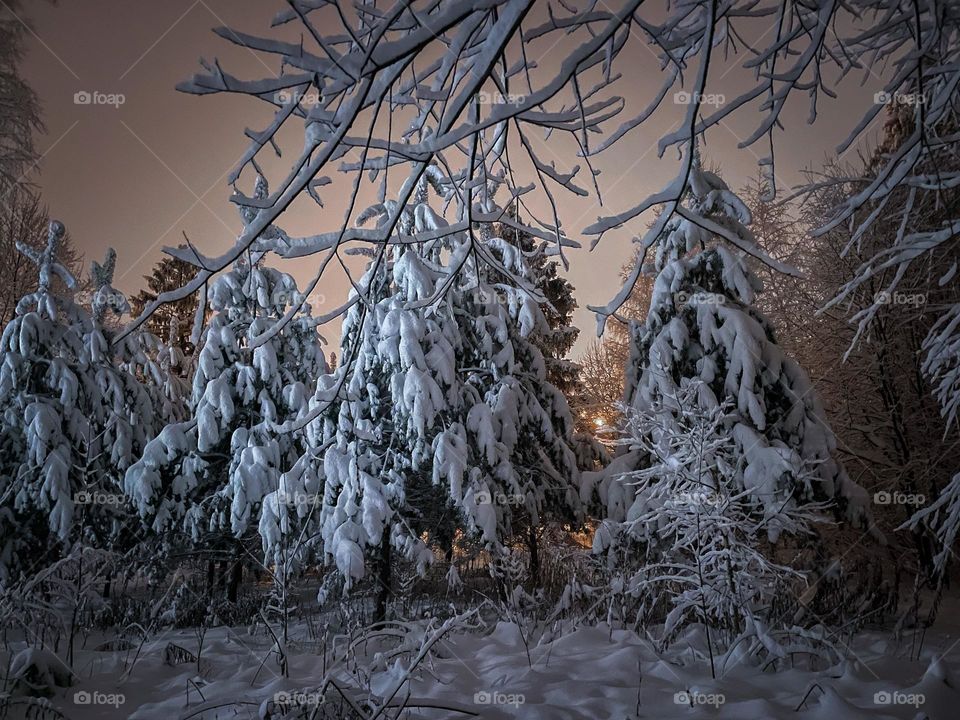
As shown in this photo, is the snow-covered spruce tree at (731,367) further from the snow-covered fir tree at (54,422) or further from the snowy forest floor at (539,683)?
the snow-covered fir tree at (54,422)

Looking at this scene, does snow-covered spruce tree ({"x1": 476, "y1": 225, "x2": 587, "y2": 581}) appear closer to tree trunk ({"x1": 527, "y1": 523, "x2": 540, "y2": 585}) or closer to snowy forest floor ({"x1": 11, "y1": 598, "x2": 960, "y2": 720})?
tree trunk ({"x1": 527, "y1": 523, "x2": 540, "y2": 585})

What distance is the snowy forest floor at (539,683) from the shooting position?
10.5ft

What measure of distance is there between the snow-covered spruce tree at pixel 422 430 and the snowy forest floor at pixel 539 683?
259cm

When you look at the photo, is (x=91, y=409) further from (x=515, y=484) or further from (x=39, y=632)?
(x=515, y=484)

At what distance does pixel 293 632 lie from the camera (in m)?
7.27

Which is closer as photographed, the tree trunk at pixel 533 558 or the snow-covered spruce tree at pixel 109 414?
the tree trunk at pixel 533 558

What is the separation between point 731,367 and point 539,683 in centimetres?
549

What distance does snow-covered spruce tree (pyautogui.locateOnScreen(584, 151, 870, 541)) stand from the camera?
7477 millimetres

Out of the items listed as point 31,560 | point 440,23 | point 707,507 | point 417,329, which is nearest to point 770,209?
point 417,329

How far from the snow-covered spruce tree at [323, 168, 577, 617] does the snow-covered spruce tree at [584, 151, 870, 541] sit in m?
1.88

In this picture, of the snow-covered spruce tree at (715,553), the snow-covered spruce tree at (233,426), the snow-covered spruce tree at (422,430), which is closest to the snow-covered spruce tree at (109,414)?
the snow-covered spruce tree at (233,426)

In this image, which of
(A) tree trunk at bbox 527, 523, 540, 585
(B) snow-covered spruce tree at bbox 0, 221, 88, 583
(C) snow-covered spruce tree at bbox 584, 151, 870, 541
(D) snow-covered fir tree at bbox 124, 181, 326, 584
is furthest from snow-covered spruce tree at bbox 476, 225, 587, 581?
(B) snow-covered spruce tree at bbox 0, 221, 88, 583

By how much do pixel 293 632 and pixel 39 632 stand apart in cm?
267

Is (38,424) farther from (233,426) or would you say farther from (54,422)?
(233,426)
